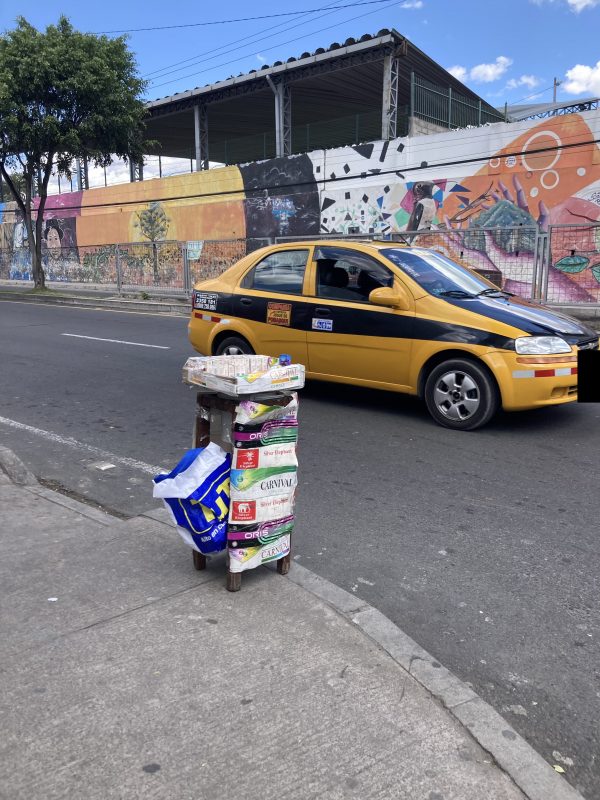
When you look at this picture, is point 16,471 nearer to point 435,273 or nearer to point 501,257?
point 435,273

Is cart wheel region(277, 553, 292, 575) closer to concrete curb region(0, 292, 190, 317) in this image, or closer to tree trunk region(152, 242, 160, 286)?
concrete curb region(0, 292, 190, 317)

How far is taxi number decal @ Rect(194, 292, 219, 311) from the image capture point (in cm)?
780

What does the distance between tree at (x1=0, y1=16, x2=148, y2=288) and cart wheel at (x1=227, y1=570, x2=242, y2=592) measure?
20.0 m

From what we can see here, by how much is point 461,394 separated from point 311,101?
22.6 metres

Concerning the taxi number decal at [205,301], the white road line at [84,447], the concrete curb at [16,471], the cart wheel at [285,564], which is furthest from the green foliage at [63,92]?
the cart wheel at [285,564]

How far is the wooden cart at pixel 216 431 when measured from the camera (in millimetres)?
3203

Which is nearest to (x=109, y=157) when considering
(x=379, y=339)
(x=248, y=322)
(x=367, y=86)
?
(x=367, y=86)

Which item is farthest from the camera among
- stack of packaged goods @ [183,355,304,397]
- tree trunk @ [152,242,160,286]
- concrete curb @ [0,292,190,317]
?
tree trunk @ [152,242,160,286]

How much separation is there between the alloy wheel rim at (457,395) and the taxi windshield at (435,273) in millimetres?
847

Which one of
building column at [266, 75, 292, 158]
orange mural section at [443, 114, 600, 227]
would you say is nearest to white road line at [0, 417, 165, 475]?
→ orange mural section at [443, 114, 600, 227]

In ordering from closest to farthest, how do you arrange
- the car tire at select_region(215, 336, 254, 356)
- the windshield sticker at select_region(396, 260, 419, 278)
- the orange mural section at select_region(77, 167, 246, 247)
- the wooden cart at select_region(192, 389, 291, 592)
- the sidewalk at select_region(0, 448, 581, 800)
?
the sidewalk at select_region(0, 448, 581, 800) → the wooden cart at select_region(192, 389, 291, 592) → the windshield sticker at select_region(396, 260, 419, 278) → the car tire at select_region(215, 336, 254, 356) → the orange mural section at select_region(77, 167, 246, 247)

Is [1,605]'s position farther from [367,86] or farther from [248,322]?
[367,86]

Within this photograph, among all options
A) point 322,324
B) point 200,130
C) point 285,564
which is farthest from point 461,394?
point 200,130

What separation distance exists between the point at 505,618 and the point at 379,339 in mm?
3732
